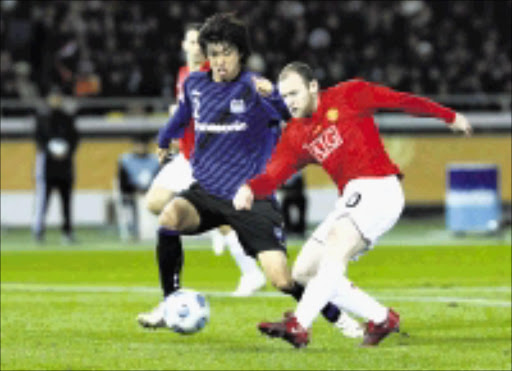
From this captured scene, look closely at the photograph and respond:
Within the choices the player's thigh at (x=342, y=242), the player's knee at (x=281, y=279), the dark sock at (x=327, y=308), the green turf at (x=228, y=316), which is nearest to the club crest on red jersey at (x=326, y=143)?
the player's thigh at (x=342, y=242)

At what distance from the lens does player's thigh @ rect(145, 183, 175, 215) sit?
1221cm

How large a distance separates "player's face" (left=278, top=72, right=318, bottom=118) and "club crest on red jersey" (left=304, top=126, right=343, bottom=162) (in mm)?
191

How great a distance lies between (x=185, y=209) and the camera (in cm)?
988

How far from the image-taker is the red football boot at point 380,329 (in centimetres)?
957

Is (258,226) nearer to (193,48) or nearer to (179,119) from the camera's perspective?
(179,119)

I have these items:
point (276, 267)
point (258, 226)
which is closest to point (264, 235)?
point (258, 226)

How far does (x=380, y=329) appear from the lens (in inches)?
378

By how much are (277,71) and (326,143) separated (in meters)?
22.4

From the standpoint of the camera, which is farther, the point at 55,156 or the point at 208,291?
the point at 55,156

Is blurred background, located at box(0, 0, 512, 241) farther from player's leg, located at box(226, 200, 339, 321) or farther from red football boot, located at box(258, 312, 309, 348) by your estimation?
red football boot, located at box(258, 312, 309, 348)

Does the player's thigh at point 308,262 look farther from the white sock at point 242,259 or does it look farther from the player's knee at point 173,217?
the white sock at point 242,259

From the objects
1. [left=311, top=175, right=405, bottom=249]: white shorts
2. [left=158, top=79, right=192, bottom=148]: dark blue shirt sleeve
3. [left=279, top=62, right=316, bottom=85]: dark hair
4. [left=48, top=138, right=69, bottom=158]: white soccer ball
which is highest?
[left=279, top=62, right=316, bottom=85]: dark hair

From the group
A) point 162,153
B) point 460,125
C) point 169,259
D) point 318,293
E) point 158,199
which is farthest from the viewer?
point 158,199

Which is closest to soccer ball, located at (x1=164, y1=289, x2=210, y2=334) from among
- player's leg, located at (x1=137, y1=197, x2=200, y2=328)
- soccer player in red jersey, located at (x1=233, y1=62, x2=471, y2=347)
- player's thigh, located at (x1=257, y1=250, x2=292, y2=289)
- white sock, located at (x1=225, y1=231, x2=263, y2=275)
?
player's leg, located at (x1=137, y1=197, x2=200, y2=328)
